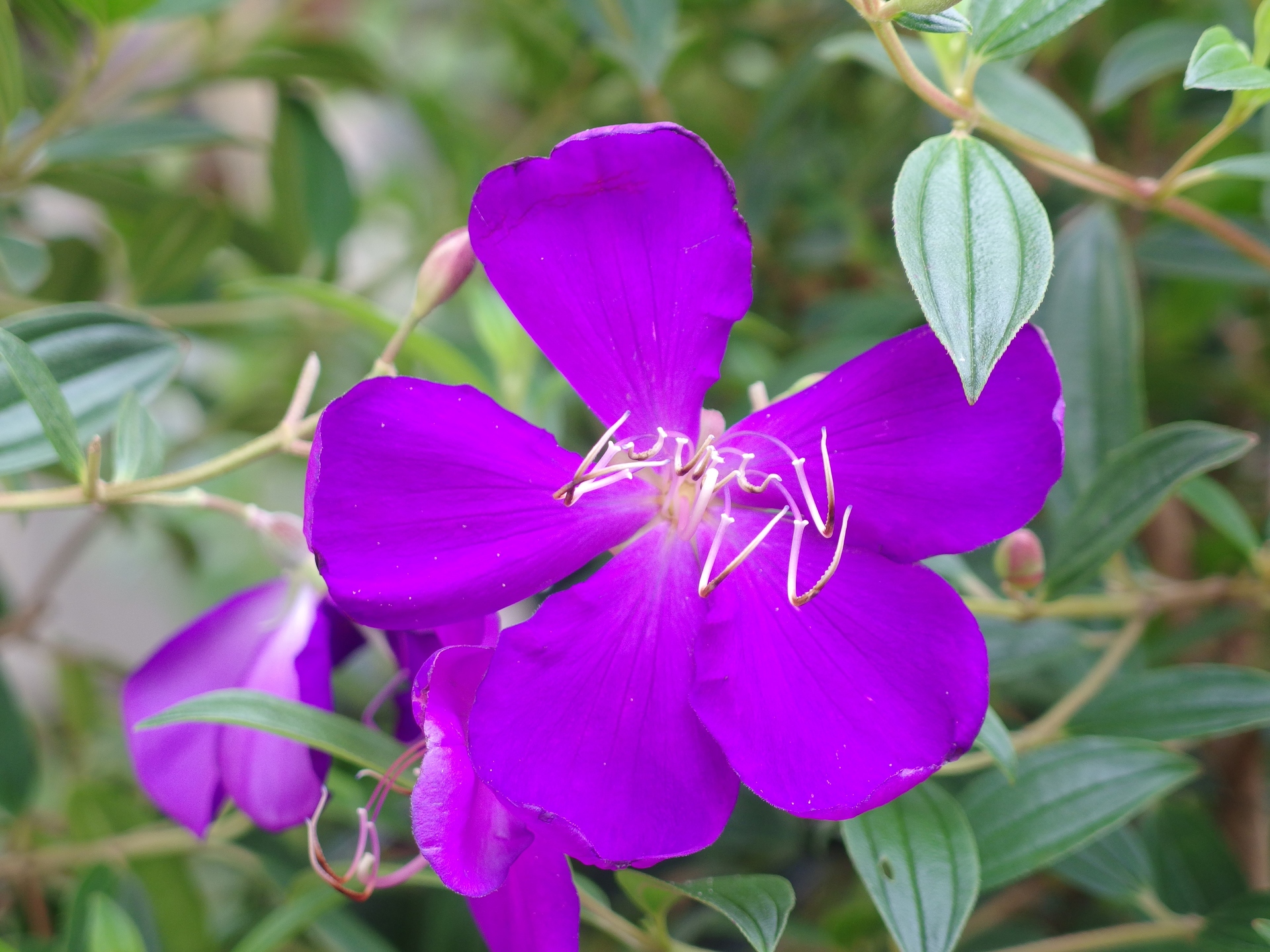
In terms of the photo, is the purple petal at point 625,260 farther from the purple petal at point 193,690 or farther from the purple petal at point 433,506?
the purple petal at point 193,690

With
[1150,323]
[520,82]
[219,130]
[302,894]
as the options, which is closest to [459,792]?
[302,894]

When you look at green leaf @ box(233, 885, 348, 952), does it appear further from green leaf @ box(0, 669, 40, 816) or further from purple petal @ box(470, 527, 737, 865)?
green leaf @ box(0, 669, 40, 816)

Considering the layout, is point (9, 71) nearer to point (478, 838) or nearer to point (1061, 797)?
point (478, 838)

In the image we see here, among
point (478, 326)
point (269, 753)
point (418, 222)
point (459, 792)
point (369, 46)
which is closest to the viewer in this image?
point (459, 792)

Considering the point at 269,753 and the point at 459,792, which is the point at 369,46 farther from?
the point at 459,792

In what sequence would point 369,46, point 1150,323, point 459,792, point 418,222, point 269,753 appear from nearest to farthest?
1. point 459,792
2. point 269,753
3. point 1150,323
4. point 418,222
5. point 369,46

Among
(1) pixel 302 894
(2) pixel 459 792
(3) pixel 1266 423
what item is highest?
(2) pixel 459 792

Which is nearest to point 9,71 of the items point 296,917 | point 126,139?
point 126,139
